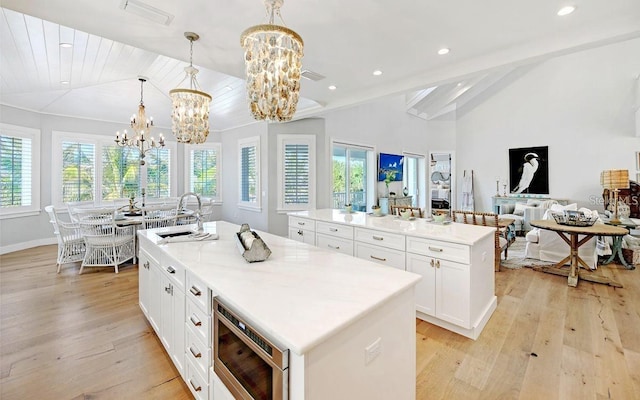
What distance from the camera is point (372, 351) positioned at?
117 centimetres

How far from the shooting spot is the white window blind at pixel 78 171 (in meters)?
5.77

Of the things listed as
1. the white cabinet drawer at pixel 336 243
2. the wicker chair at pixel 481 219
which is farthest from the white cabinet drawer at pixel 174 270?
the wicker chair at pixel 481 219

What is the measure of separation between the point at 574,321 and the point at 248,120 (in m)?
6.14

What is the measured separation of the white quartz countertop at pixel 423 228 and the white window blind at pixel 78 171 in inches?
218

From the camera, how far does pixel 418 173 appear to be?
29.6 feet

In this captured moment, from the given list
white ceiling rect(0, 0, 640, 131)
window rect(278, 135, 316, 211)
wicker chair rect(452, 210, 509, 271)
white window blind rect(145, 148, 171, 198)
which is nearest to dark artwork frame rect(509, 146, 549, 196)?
wicker chair rect(452, 210, 509, 271)

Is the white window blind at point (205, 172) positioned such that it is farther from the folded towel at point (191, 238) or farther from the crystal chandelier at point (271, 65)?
the crystal chandelier at point (271, 65)

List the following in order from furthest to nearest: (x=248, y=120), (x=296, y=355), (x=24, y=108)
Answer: (x=248, y=120) < (x=24, y=108) < (x=296, y=355)

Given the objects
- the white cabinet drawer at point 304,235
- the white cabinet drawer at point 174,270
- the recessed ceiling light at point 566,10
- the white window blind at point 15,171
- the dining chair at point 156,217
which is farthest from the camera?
the white window blind at point 15,171

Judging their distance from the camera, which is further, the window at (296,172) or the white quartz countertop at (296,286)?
the window at (296,172)

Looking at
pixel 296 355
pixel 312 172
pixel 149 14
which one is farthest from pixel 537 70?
pixel 296 355

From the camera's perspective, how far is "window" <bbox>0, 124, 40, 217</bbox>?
16.1ft

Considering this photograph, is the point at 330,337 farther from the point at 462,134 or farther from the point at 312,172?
the point at 462,134

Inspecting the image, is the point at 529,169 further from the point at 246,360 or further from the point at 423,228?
the point at 246,360
